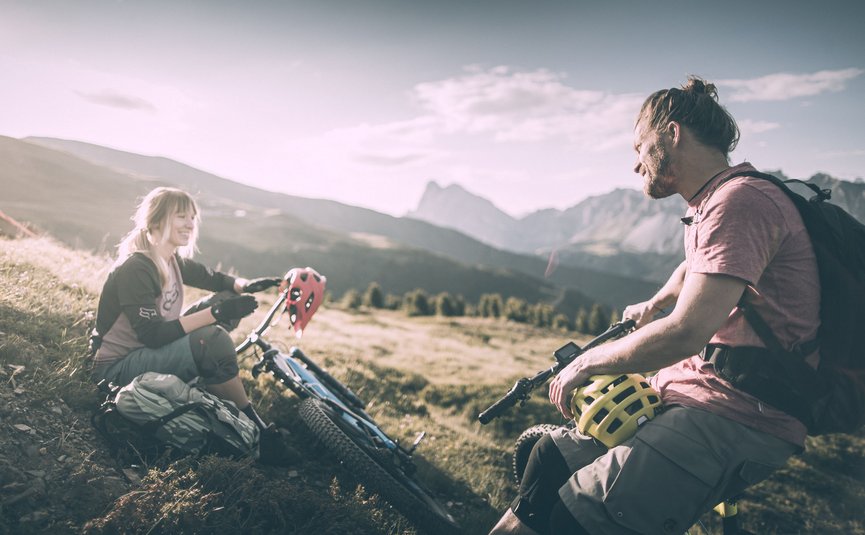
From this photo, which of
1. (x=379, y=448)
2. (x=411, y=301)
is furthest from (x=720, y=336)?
(x=411, y=301)

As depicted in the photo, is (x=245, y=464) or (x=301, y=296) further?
(x=301, y=296)

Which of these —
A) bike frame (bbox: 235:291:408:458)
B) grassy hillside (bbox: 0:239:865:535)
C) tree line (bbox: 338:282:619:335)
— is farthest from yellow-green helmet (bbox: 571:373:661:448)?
tree line (bbox: 338:282:619:335)

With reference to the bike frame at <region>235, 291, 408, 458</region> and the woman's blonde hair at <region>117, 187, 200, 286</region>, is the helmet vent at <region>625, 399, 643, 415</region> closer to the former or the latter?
the bike frame at <region>235, 291, 408, 458</region>

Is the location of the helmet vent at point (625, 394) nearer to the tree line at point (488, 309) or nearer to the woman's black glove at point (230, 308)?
the woman's black glove at point (230, 308)

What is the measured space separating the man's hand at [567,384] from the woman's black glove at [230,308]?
11.2ft

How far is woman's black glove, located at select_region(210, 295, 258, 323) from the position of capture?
4.92 metres

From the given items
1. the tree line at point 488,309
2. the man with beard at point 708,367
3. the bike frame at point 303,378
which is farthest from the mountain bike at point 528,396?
the tree line at point 488,309

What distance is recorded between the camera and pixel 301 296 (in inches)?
219

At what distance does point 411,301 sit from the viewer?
3594 centimetres

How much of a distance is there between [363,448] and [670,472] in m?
3.01

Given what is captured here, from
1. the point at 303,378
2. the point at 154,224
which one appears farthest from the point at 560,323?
the point at 154,224

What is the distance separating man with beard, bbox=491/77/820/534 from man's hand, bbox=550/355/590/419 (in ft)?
0.05

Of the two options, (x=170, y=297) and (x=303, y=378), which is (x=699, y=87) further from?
(x=170, y=297)

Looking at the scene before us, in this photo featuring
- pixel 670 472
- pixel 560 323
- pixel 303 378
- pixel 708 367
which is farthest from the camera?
pixel 560 323
